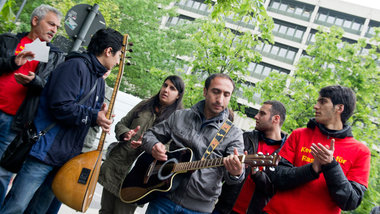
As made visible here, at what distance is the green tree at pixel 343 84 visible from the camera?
992 cm

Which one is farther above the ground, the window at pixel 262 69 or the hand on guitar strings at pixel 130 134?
the window at pixel 262 69

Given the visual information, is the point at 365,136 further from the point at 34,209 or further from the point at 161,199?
the point at 34,209

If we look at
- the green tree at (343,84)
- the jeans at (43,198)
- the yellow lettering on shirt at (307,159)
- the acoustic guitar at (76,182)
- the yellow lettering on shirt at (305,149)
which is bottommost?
the jeans at (43,198)

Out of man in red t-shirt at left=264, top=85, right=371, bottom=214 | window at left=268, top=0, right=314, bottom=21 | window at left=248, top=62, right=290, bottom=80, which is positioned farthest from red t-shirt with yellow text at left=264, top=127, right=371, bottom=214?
window at left=268, top=0, right=314, bottom=21

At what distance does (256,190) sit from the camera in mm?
2963

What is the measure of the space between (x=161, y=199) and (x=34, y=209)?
1.21 metres

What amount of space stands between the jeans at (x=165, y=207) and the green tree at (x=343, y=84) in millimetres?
8490

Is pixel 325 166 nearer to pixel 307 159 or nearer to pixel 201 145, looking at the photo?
pixel 307 159

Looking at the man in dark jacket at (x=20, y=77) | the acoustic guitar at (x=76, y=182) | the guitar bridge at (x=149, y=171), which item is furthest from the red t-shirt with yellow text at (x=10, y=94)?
the guitar bridge at (x=149, y=171)

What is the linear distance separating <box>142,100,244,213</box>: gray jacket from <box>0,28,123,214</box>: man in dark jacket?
0.58 metres

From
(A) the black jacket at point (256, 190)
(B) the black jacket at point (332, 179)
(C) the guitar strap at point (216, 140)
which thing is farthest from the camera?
A: (A) the black jacket at point (256, 190)

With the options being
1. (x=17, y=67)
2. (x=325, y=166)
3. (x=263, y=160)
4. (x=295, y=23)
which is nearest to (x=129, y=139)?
(x=17, y=67)

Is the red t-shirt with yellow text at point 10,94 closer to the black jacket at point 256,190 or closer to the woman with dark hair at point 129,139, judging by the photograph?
the woman with dark hair at point 129,139

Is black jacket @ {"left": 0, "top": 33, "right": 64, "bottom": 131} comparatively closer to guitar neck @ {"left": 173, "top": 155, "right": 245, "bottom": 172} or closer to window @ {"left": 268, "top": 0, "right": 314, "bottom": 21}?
guitar neck @ {"left": 173, "top": 155, "right": 245, "bottom": 172}
